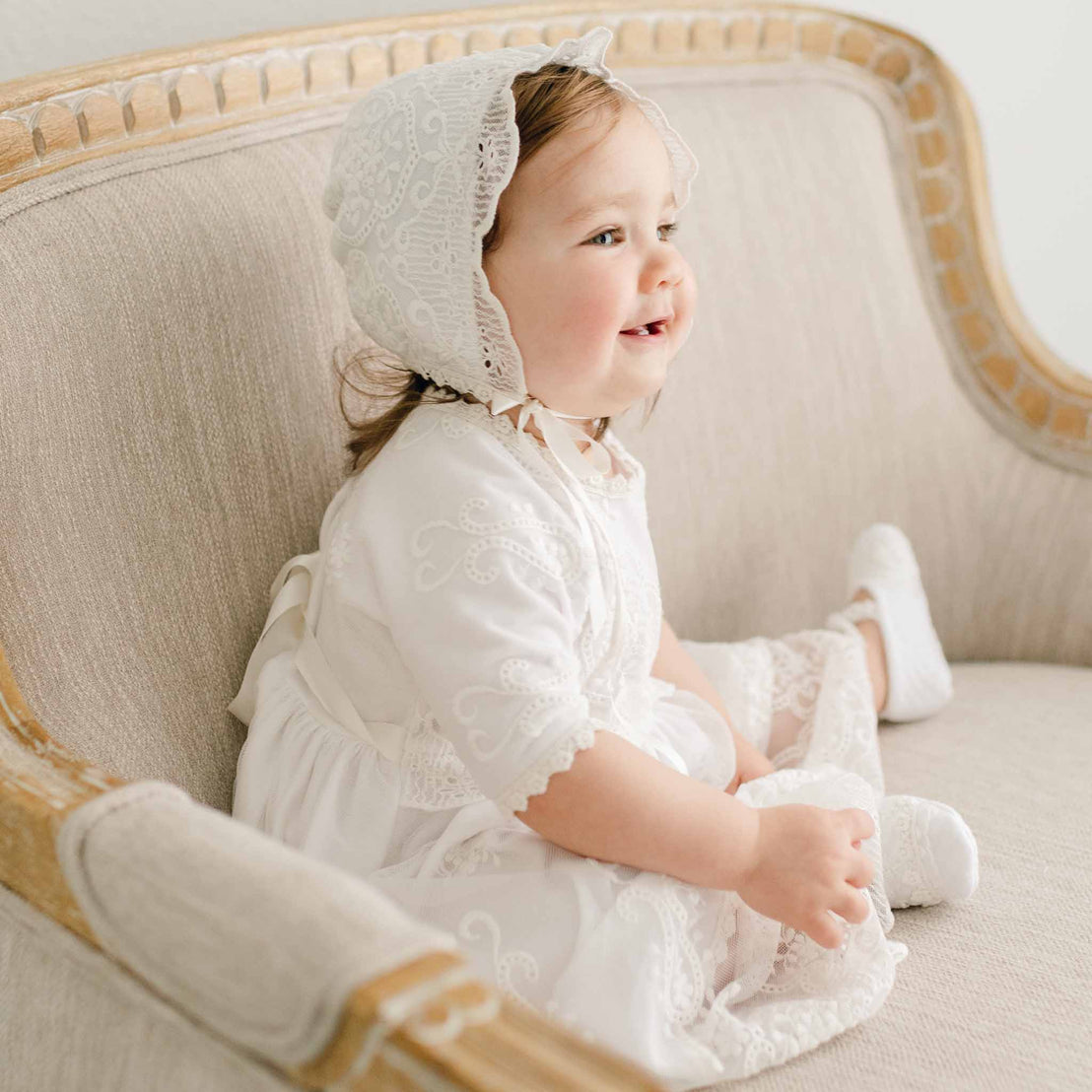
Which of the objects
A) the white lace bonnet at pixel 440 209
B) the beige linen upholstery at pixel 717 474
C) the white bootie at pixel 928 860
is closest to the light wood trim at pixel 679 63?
the beige linen upholstery at pixel 717 474

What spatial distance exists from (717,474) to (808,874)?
0.58m

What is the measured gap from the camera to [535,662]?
2.86 ft

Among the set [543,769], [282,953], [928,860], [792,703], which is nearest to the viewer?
[282,953]

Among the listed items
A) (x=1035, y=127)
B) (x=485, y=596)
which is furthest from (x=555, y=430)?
(x=1035, y=127)

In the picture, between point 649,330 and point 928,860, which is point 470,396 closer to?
point 649,330

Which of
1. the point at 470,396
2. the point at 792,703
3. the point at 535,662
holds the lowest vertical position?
the point at 792,703

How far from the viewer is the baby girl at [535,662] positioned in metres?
0.86

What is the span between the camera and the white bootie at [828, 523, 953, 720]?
134 cm

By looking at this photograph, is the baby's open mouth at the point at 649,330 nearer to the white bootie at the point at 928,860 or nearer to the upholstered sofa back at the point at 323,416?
the upholstered sofa back at the point at 323,416

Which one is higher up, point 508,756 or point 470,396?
point 470,396

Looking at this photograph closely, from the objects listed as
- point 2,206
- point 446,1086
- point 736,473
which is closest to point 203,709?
point 2,206

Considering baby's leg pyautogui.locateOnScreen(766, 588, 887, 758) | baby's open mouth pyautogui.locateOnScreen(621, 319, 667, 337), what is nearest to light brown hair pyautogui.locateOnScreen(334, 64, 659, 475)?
baby's open mouth pyautogui.locateOnScreen(621, 319, 667, 337)

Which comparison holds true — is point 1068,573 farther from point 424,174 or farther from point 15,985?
point 15,985

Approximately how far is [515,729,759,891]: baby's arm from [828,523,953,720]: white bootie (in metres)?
0.49
